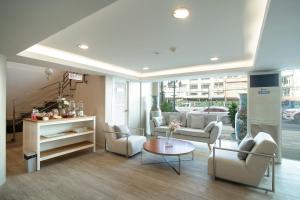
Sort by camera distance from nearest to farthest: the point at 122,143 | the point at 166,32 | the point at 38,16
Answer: the point at 38,16 < the point at 166,32 < the point at 122,143

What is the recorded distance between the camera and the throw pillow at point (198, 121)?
5.31 m

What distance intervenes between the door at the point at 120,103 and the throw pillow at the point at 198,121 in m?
2.38

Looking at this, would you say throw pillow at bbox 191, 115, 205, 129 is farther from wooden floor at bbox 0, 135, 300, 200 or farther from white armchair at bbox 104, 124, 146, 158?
white armchair at bbox 104, 124, 146, 158

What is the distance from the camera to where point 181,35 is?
2520mm

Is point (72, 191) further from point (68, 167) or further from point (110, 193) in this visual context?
point (68, 167)

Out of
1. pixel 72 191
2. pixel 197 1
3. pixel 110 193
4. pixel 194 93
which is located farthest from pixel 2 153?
pixel 194 93

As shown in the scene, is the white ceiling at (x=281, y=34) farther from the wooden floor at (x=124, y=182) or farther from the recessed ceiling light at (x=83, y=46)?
the recessed ceiling light at (x=83, y=46)

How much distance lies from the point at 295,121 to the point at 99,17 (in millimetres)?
5158

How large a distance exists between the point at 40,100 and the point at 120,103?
3.62 meters

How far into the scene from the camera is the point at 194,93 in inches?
287

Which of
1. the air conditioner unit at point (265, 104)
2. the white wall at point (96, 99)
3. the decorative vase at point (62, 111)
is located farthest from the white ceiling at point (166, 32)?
the decorative vase at point (62, 111)

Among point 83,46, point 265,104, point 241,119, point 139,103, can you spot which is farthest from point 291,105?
point 83,46

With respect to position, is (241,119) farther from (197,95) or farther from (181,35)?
(181,35)

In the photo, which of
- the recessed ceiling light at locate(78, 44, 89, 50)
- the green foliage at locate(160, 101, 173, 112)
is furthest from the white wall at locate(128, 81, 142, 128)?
the recessed ceiling light at locate(78, 44, 89, 50)
